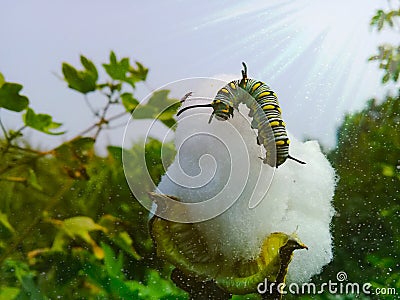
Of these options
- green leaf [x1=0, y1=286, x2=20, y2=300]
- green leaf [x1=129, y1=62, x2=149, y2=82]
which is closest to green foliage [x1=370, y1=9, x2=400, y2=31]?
green leaf [x1=129, y1=62, x2=149, y2=82]

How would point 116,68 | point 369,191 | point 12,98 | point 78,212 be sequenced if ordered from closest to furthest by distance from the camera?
point 12,98 < point 116,68 < point 78,212 < point 369,191

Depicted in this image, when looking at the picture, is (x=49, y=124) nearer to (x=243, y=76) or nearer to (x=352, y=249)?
(x=243, y=76)

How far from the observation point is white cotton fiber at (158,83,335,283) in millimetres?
386

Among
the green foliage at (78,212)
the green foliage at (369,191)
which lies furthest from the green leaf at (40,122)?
the green foliage at (369,191)

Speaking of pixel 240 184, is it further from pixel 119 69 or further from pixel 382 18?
pixel 382 18

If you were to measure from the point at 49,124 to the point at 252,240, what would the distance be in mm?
271

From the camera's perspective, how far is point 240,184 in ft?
1.28

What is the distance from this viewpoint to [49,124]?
0.54m

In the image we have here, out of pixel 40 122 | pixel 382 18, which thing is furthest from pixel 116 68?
pixel 382 18

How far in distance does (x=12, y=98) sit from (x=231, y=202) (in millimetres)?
263

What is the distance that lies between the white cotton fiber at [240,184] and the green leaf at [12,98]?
20cm

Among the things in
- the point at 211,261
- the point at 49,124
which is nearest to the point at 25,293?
the point at 49,124

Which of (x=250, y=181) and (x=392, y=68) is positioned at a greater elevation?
(x=392, y=68)

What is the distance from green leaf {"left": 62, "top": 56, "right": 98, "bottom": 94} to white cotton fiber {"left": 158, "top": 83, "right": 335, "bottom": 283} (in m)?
0.22
